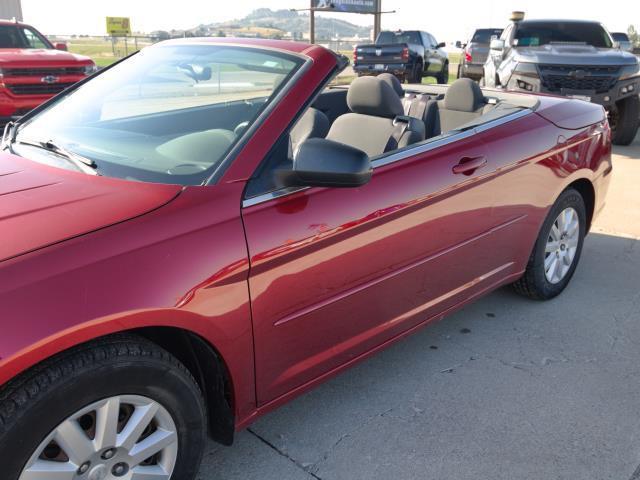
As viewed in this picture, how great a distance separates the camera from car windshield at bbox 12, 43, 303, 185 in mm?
2271

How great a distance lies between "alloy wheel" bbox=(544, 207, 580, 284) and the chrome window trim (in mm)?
741

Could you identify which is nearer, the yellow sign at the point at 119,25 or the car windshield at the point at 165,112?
the car windshield at the point at 165,112

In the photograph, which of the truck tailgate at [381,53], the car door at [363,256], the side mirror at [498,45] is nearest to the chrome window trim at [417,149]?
the car door at [363,256]

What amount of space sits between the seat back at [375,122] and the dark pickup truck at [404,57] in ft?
50.9

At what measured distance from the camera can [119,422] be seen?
1.87 metres

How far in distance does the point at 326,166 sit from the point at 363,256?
1.53 ft

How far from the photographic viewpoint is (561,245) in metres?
3.88

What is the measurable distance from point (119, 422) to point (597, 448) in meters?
1.89

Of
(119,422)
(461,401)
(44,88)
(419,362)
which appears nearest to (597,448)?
(461,401)

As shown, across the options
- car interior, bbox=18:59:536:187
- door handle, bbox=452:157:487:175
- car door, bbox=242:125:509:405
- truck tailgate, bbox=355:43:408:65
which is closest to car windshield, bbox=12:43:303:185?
car interior, bbox=18:59:536:187

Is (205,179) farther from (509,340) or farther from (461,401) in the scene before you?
(509,340)

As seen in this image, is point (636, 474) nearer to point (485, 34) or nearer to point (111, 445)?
point (111, 445)

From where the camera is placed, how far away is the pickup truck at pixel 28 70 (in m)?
8.95

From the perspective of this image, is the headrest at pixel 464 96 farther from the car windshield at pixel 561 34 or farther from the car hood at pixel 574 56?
the car windshield at pixel 561 34
